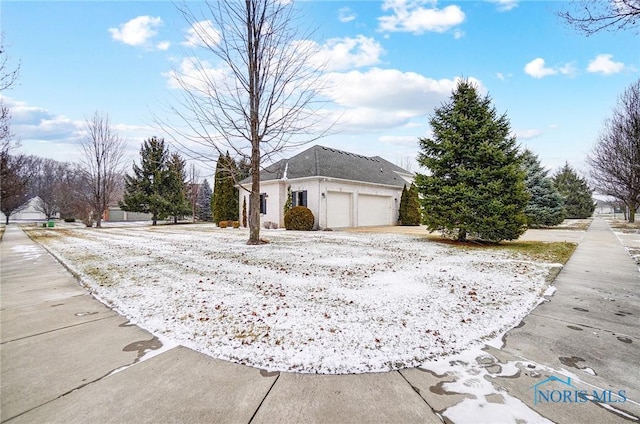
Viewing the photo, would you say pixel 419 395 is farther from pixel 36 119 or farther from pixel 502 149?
pixel 36 119

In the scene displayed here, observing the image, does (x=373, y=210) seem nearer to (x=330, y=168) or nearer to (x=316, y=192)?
(x=330, y=168)

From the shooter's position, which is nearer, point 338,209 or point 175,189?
point 338,209

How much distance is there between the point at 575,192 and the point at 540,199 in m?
21.9

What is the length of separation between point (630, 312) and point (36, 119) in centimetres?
2636

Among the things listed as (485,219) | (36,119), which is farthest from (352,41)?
(36,119)

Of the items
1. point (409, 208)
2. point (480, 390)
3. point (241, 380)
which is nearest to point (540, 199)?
point (409, 208)

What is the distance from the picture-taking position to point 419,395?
80.7 inches

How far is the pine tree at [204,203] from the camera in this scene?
114ft

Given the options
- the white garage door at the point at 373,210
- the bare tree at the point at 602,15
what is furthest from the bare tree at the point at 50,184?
the bare tree at the point at 602,15

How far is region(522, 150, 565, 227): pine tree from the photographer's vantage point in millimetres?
18812

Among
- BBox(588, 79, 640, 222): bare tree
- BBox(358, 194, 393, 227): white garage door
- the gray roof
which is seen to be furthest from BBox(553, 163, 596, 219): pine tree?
BBox(358, 194, 393, 227): white garage door

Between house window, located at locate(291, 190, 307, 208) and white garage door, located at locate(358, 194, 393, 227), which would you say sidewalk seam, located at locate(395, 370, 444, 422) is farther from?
white garage door, located at locate(358, 194, 393, 227)

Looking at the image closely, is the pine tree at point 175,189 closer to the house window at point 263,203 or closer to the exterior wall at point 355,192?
the house window at point 263,203

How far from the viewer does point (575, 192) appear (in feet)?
111
